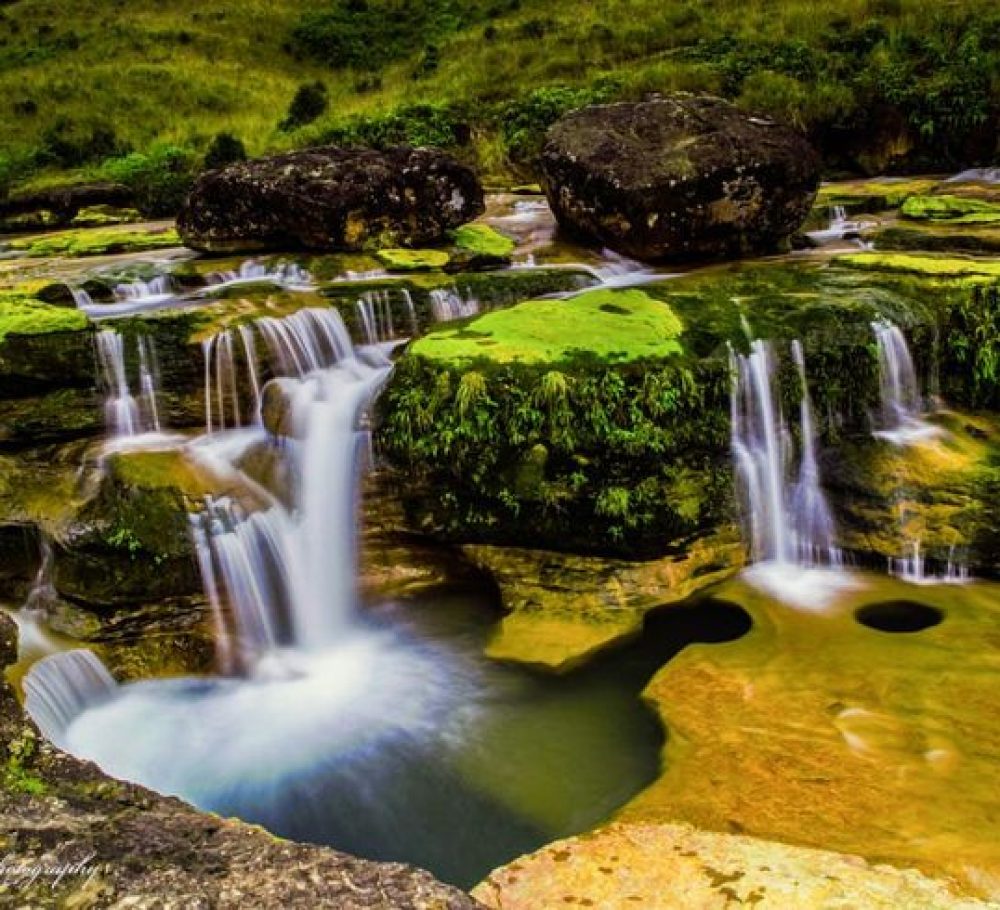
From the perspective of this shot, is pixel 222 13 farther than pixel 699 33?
Yes

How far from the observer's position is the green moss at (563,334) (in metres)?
8.97

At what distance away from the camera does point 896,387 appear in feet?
32.1

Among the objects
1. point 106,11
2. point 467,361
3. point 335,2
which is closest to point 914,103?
point 467,361

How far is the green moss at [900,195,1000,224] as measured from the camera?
13.8 m

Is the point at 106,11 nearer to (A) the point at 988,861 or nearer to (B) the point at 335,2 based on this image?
(B) the point at 335,2

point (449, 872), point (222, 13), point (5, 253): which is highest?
point (222, 13)

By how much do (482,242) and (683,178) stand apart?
324 cm

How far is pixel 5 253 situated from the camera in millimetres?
16484

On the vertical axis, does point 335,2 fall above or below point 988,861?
above

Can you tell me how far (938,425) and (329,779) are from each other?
7176mm

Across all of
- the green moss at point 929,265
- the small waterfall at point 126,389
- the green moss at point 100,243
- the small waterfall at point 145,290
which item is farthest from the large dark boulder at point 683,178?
the green moss at point 100,243

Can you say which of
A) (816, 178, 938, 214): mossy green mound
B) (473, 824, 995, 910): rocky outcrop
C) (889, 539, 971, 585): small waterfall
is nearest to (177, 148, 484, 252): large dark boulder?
(816, 178, 938, 214): mossy green mound

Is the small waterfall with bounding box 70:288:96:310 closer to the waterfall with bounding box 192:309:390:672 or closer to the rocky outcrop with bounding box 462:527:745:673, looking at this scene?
the waterfall with bounding box 192:309:390:672

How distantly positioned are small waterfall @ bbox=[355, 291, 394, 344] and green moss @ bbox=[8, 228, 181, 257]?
6.10 m
